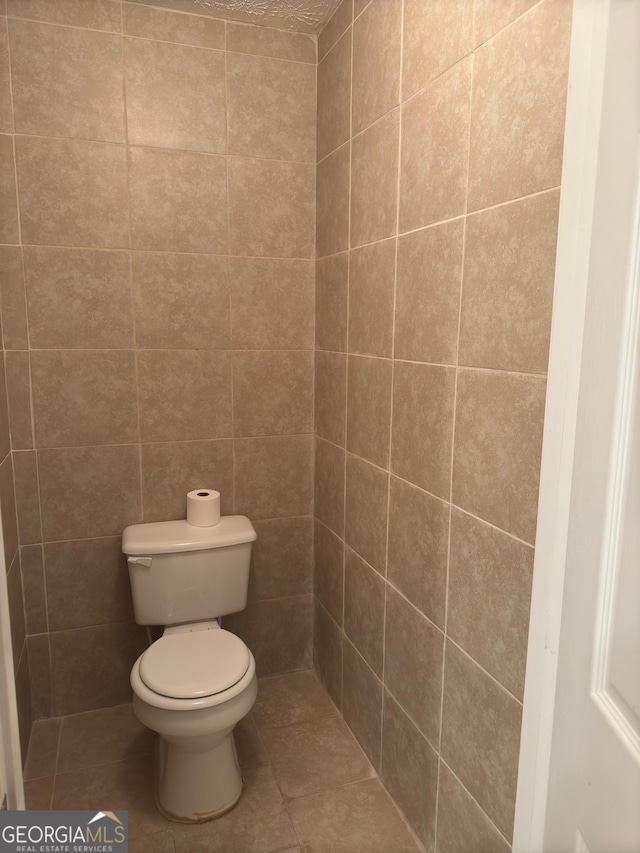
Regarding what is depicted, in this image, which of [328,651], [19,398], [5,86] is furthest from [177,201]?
[328,651]

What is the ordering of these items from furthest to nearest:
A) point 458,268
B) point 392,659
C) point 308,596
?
point 308,596 → point 392,659 → point 458,268

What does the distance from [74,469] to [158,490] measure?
292mm

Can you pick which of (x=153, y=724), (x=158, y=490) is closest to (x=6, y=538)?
(x=158, y=490)

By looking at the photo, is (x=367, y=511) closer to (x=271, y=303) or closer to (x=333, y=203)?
(x=271, y=303)

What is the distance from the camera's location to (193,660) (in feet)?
5.58

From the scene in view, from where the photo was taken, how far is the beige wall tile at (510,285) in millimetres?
1025

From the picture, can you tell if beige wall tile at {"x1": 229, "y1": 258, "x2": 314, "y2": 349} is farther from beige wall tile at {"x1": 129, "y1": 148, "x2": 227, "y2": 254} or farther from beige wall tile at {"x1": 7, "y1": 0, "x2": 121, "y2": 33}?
beige wall tile at {"x1": 7, "y1": 0, "x2": 121, "y2": 33}

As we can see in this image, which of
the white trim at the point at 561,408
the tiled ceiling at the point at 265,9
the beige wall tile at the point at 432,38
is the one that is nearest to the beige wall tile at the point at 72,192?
the tiled ceiling at the point at 265,9

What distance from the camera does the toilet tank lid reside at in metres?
1.89

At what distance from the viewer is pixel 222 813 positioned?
65.9 inches

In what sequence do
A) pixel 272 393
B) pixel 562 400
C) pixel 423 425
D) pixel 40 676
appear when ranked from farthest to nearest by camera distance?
pixel 272 393 → pixel 40 676 → pixel 423 425 → pixel 562 400

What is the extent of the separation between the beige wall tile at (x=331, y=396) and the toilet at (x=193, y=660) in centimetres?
45

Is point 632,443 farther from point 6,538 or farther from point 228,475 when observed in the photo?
point 6,538

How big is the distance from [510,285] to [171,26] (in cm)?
151
